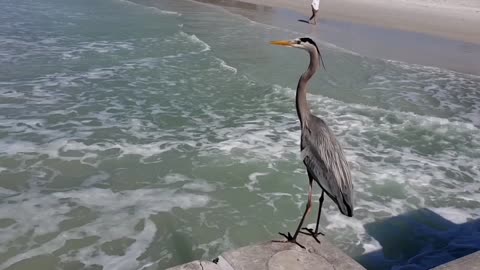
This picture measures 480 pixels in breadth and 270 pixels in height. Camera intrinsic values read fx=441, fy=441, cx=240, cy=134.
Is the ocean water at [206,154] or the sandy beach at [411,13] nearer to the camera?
the ocean water at [206,154]

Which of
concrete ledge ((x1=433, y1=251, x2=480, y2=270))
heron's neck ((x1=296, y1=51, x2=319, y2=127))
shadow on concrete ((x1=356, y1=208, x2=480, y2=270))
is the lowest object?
shadow on concrete ((x1=356, y1=208, x2=480, y2=270))

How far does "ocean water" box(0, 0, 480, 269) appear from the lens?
18.4ft

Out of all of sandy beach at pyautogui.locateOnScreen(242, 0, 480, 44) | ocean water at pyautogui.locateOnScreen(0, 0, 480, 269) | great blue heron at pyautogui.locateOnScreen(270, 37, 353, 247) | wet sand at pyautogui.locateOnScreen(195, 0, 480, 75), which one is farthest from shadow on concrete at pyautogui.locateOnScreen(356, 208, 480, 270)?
sandy beach at pyautogui.locateOnScreen(242, 0, 480, 44)

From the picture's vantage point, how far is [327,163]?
423 centimetres

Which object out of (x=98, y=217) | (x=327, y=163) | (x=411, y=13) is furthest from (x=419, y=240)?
(x=411, y=13)

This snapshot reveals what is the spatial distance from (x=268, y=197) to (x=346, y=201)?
8.59 ft

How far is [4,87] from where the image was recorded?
1059 cm

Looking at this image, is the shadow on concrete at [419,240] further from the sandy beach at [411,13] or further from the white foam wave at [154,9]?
the white foam wave at [154,9]

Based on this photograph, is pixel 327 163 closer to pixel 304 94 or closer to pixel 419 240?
pixel 304 94

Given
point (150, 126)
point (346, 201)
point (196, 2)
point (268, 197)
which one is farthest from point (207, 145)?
point (196, 2)

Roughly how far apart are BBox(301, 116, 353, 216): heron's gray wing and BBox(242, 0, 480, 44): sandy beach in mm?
18191

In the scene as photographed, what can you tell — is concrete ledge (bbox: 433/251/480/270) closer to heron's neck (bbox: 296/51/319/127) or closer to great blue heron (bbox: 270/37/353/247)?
great blue heron (bbox: 270/37/353/247)

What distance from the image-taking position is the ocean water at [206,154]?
221 inches

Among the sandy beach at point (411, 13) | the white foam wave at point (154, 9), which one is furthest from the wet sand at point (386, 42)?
the white foam wave at point (154, 9)
